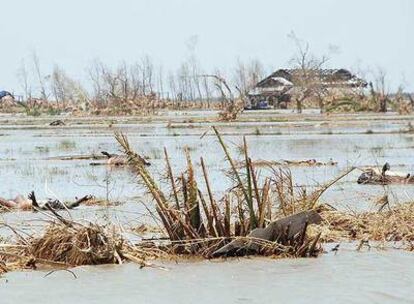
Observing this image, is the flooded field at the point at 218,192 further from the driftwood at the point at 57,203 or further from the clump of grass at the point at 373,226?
the clump of grass at the point at 373,226

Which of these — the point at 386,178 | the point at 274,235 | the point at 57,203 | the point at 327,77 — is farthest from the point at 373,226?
the point at 327,77

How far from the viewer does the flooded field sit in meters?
8.85

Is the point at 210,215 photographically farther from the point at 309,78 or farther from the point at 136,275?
the point at 309,78

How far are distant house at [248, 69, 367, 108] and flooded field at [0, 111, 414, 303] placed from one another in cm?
5095

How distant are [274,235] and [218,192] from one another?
6.90m

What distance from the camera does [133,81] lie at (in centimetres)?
10025

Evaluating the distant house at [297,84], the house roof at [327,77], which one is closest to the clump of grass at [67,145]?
the distant house at [297,84]

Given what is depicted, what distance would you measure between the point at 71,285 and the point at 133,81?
91.7 meters

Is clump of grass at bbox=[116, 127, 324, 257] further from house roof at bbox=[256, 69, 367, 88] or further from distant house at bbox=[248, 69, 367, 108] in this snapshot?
house roof at bbox=[256, 69, 367, 88]

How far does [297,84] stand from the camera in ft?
289

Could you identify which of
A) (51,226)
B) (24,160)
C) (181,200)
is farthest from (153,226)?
(24,160)

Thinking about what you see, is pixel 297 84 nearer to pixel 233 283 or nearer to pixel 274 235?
pixel 274 235

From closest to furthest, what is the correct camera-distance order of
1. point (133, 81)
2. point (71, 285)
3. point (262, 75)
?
point (71, 285)
point (133, 81)
point (262, 75)

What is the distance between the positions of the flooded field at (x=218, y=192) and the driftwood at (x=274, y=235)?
0.24m
